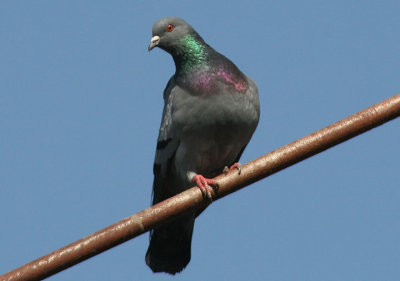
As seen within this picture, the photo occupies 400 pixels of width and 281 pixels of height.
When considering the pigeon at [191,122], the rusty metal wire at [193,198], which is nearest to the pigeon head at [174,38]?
the pigeon at [191,122]

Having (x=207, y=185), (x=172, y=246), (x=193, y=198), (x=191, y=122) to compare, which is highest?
(x=191, y=122)

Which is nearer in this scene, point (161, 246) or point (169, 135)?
point (169, 135)

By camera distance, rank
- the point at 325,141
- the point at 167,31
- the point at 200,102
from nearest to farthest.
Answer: the point at 325,141 → the point at 200,102 → the point at 167,31

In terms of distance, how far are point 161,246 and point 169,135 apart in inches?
54.9

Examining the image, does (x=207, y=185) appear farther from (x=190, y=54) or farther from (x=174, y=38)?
(x=174, y=38)

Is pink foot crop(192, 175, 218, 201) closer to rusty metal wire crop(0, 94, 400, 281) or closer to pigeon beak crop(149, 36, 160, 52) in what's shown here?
rusty metal wire crop(0, 94, 400, 281)

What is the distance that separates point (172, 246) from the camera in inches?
332

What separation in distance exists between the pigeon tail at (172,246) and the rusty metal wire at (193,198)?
10.6 ft

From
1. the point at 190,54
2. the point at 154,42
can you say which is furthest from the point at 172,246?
the point at 154,42

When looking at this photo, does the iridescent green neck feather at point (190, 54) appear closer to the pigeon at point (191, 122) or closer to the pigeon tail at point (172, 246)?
the pigeon at point (191, 122)

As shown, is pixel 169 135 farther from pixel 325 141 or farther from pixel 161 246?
pixel 325 141

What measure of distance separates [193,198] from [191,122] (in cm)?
249

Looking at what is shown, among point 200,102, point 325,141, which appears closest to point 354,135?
point 325,141

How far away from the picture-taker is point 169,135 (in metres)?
7.76
